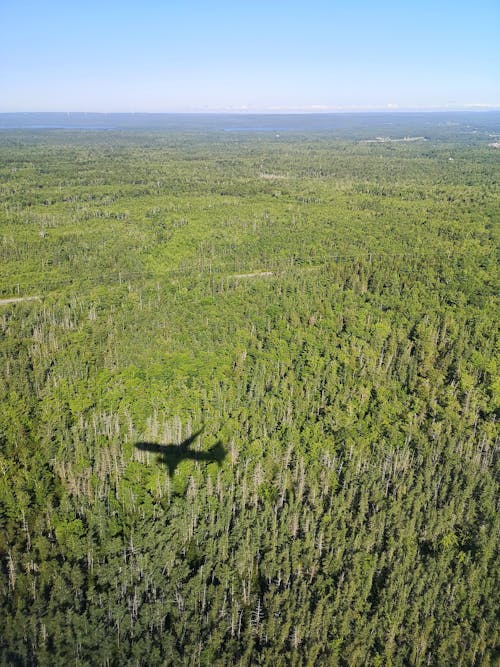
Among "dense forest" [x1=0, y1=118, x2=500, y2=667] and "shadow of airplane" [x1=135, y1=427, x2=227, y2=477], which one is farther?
"shadow of airplane" [x1=135, y1=427, x2=227, y2=477]

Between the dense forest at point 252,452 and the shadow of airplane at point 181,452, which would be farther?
the shadow of airplane at point 181,452

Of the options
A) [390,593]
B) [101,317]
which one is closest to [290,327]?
[101,317]

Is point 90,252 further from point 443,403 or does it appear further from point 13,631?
point 13,631
